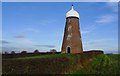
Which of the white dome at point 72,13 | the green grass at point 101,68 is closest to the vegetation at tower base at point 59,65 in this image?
the green grass at point 101,68

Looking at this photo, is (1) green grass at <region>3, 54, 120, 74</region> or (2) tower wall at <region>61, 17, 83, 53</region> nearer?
(1) green grass at <region>3, 54, 120, 74</region>

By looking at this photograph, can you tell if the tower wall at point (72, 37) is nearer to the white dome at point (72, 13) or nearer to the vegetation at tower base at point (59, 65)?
the white dome at point (72, 13)

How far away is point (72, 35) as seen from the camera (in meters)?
34.9

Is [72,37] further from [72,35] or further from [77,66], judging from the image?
[77,66]

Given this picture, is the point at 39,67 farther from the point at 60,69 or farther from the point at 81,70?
the point at 81,70

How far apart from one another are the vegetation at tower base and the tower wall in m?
4.47

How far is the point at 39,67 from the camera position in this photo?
59.1ft

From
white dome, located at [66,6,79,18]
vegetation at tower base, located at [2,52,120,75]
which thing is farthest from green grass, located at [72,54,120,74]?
white dome, located at [66,6,79,18]

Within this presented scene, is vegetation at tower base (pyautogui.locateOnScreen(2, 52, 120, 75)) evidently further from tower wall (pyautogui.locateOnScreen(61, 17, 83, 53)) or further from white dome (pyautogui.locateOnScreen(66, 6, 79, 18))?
white dome (pyautogui.locateOnScreen(66, 6, 79, 18))

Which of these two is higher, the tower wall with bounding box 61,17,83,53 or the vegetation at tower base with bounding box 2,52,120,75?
the tower wall with bounding box 61,17,83,53

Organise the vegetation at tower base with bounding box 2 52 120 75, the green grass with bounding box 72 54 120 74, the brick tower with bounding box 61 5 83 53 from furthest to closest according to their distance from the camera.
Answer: the brick tower with bounding box 61 5 83 53 < the green grass with bounding box 72 54 120 74 < the vegetation at tower base with bounding box 2 52 120 75

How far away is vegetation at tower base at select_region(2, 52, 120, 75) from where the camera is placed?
17.2 m

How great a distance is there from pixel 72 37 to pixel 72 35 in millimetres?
316

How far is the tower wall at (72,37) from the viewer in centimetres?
3453
